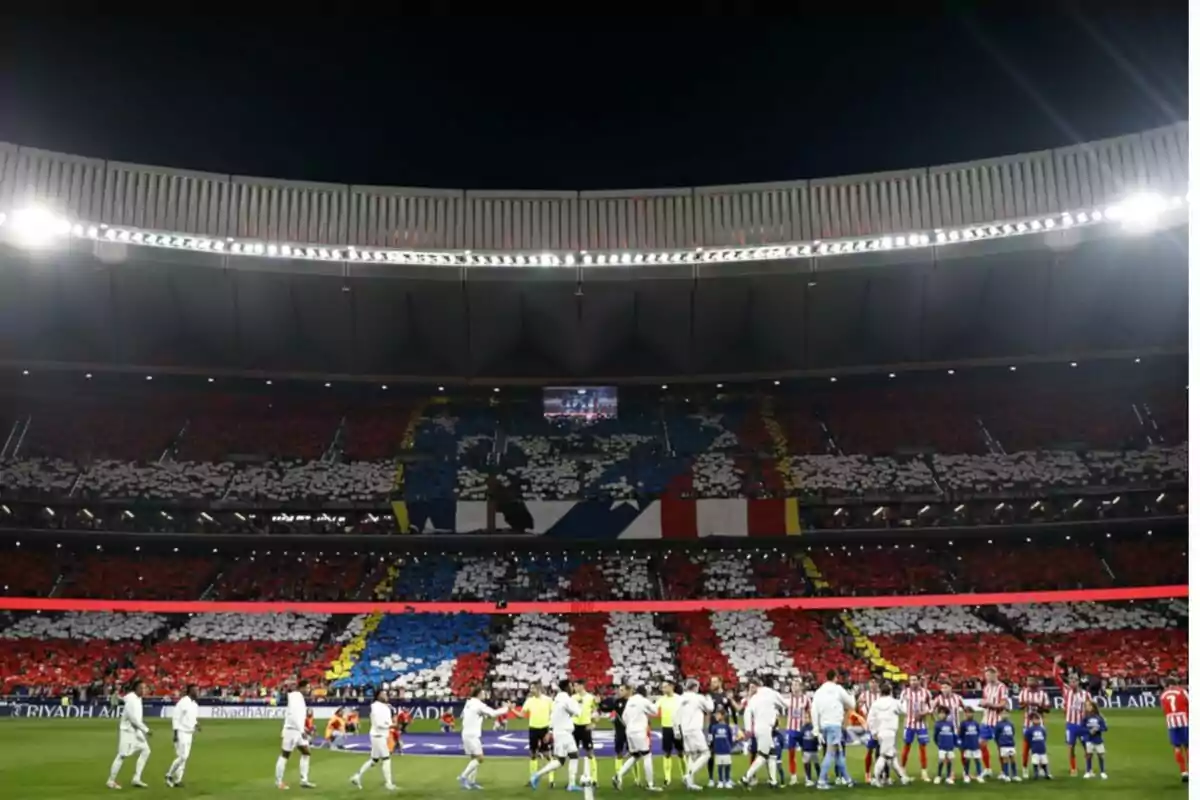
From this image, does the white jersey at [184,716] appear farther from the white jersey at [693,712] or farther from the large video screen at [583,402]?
the large video screen at [583,402]

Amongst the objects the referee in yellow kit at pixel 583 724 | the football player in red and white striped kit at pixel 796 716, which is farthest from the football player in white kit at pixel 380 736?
the football player in red and white striped kit at pixel 796 716

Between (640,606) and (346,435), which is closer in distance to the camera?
(640,606)

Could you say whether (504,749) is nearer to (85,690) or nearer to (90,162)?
(85,690)

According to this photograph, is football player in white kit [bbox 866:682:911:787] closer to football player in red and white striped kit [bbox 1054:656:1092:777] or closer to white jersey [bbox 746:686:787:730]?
white jersey [bbox 746:686:787:730]

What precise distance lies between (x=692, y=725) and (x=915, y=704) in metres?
4.75

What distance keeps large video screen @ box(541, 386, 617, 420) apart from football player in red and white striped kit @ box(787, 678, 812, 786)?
109ft

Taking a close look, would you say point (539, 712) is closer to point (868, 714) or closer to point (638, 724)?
point (638, 724)

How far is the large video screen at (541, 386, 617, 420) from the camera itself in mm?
52875

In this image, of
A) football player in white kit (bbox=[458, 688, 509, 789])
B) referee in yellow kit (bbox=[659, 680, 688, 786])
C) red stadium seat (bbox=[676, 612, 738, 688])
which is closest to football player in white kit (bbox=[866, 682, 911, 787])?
referee in yellow kit (bbox=[659, 680, 688, 786])

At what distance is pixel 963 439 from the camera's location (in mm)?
51250

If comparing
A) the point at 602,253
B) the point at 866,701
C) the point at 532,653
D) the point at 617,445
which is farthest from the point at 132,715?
the point at 617,445

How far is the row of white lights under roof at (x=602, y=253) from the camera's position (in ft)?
126

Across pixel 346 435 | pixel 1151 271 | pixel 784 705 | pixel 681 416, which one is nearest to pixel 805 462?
pixel 681 416

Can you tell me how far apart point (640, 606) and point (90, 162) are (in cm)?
2934
